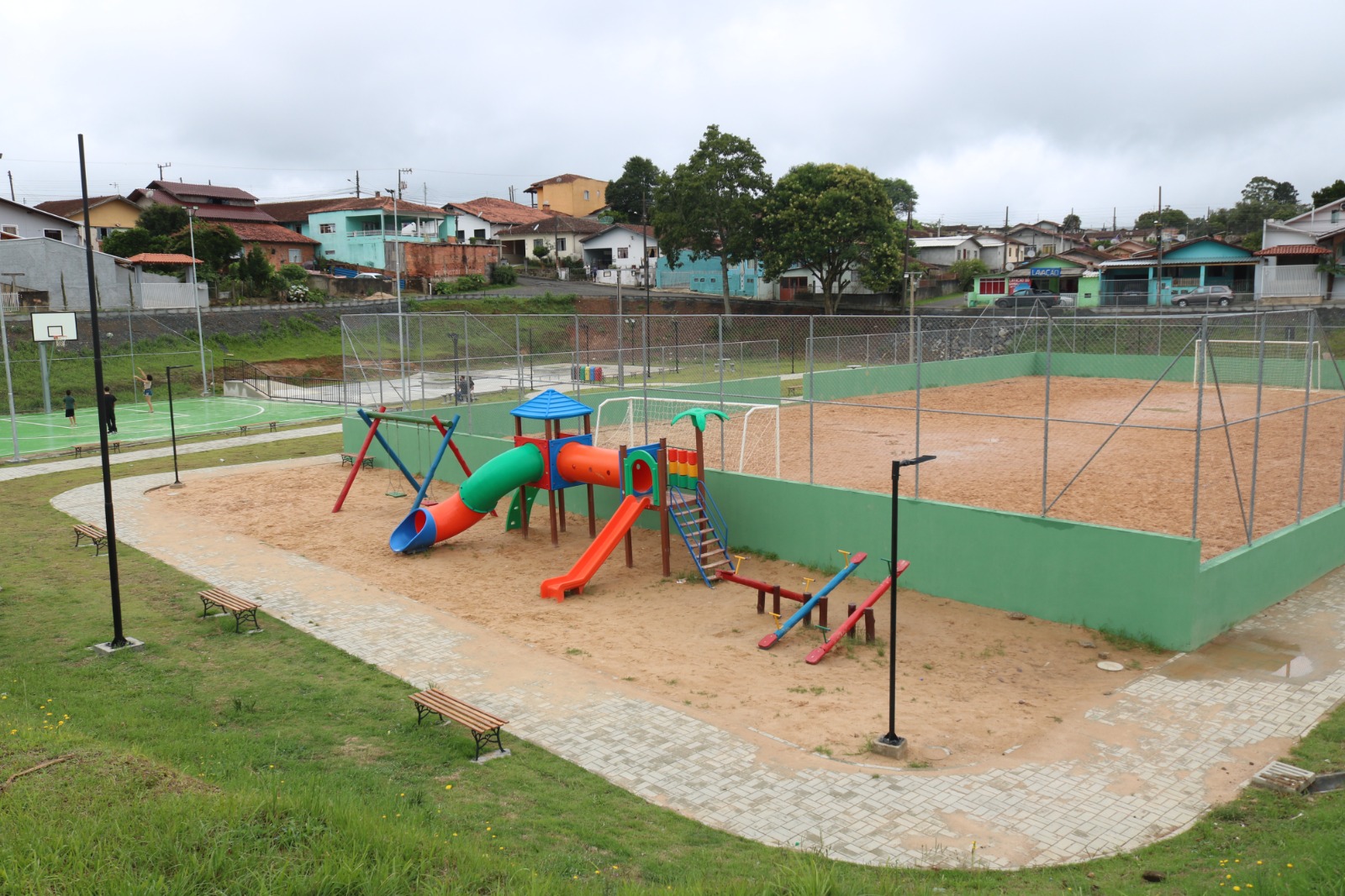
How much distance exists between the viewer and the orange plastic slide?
14875mm

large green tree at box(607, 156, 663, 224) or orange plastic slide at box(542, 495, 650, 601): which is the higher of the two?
large green tree at box(607, 156, 663, 224)

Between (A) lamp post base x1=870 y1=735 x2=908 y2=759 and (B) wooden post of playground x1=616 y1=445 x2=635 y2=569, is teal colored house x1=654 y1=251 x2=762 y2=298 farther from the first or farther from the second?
(A) lamp post base x1=870 y1=735 x2=908 y2=759

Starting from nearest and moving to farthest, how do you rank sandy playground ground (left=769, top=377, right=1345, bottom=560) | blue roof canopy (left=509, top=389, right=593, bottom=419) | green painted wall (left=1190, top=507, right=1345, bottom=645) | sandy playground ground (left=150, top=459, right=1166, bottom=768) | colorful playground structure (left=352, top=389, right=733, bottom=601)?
1. sandy playground ground (left=150, top=459, right=1166, bottom=768)
2. green painted wall (left=1190, top=507, right=1345, bottom=645)
3. colorful playground structure (left=352, top=389, right=733, bottom=601)
4. sandy playground ground (left=769, top=377, right=1345, bottom=560)
5. blue roof canopy (left=509, top=389, right=593, bottom=419)

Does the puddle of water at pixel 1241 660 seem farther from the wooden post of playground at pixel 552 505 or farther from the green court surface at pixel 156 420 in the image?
the green court surface at pixel 156 420

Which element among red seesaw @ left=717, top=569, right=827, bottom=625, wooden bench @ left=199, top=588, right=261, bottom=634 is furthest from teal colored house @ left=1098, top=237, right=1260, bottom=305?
wooden bench @ left=199, top=588, right=261, bottom=634

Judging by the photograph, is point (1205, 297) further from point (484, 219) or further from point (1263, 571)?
point (484, 219)

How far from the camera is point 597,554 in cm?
1525

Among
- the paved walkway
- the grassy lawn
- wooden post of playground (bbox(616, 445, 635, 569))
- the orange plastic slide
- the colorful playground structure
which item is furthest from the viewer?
wooden post of playground (bbox(616, 445, 635, 569))

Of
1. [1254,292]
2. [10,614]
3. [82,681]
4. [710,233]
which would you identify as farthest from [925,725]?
[710,233]

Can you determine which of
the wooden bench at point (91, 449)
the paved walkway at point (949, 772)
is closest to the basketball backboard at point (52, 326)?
the wooden bench at point (91, 449)

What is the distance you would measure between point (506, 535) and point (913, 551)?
26.6 feet

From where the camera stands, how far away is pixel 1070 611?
12.8 meters

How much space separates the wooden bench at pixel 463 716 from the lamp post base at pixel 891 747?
361 centimetres

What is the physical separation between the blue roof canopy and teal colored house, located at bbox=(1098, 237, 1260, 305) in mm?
41216
